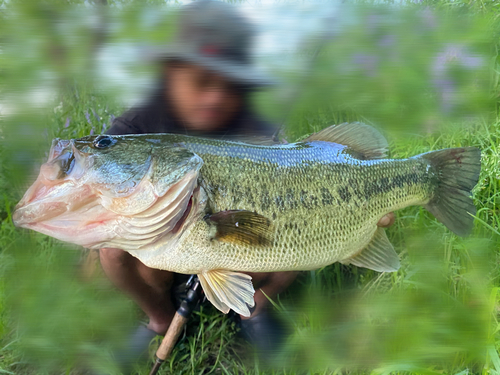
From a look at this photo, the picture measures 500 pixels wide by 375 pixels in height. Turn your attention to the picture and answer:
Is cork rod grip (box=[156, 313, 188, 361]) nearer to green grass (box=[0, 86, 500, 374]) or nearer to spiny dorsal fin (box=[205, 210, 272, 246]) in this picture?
green grass (box=[0, 86, 500, 374])

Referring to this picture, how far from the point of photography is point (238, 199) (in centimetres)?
77

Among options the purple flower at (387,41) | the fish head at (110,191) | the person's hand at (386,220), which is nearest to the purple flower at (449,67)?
the purple flower at (387,41)

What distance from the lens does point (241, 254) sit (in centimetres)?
79

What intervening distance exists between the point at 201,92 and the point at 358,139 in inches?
19.7

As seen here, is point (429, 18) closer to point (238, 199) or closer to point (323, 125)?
point (323, 125)

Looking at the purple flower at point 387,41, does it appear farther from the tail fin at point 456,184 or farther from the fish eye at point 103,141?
the fish eye at point 103,141

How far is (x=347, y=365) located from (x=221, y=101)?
0.66m

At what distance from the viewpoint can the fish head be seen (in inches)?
23.8

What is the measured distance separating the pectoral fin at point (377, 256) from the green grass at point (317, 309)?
6 centimetres

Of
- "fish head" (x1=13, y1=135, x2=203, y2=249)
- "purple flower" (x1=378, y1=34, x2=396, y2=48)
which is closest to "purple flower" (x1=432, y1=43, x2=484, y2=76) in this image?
"purple flower" (x1=378, y1=34, x2=396, y2=48)

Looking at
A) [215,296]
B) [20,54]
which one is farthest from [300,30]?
[215,296]

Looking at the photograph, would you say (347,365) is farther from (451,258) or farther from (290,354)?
(451,258)

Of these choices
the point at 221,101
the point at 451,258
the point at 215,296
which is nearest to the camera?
the point at 221,101

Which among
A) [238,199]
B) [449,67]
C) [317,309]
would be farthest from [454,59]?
[317,309]
